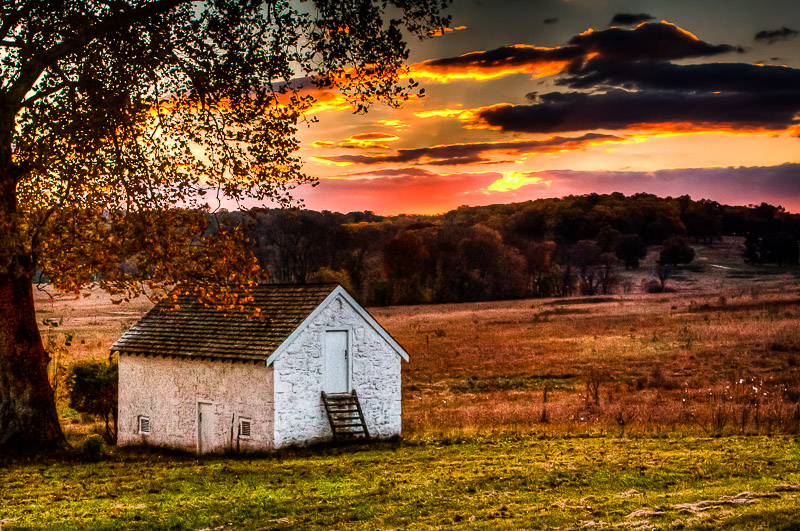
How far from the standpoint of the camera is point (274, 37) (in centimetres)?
1873

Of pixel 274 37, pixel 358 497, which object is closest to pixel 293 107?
pixel 274 37

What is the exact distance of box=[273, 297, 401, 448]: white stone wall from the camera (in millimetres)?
23625

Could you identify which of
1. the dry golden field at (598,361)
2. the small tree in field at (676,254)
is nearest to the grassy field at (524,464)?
the dry golden field at (598,361)

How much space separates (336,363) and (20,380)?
902 centimetres

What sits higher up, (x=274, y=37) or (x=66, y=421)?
(x=274, y=37)

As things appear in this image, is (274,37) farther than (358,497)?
Yes

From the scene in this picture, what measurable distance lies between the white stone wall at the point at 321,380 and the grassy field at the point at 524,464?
1011mm

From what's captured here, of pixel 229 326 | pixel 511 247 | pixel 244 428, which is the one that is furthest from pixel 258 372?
pixel 511 247

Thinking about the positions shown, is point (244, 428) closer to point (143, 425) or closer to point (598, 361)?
point (143, 425)

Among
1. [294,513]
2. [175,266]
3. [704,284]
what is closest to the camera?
[294,513]

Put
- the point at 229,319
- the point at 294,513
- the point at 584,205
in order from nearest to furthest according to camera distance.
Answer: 1. the point at 294,513
2. the point at 229,319
3. the point at 584,205

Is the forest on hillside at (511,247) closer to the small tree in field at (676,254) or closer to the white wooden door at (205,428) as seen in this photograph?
the small tree in field at (676,254)

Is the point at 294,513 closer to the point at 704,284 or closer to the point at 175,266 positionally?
the point at 175,266

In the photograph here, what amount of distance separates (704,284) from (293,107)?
301 feet
